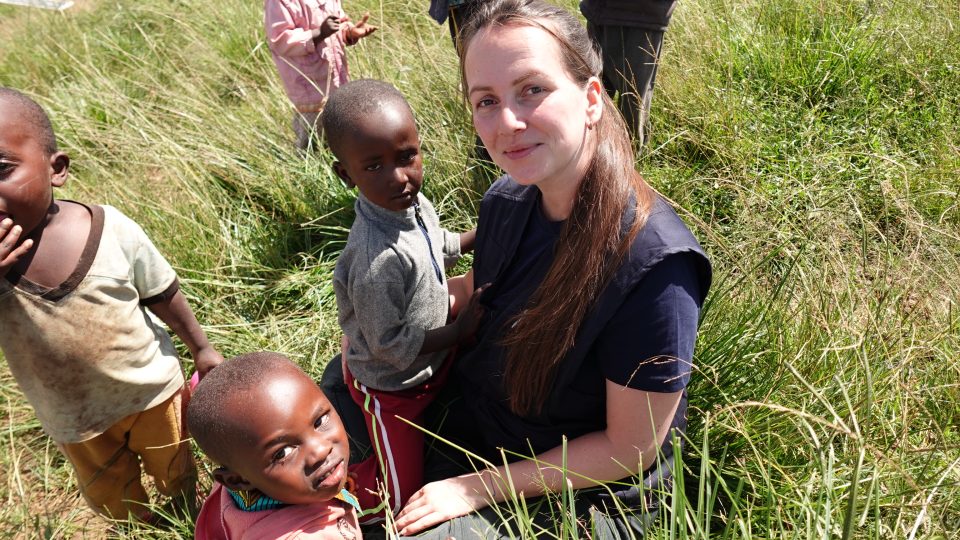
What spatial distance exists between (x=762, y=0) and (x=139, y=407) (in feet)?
11.7

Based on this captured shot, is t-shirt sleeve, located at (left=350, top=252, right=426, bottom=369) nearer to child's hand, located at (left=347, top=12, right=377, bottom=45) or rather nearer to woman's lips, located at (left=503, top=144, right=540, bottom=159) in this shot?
woman's lips, located at (left=503, top=144, right=540, bottom=159)

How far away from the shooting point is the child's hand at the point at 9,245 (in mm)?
1680

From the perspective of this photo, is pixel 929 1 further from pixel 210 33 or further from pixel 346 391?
pixel 210 33

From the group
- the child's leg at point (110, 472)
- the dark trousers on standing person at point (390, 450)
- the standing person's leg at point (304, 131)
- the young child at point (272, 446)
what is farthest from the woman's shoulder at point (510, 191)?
the standing person's leg at point (304, 131)

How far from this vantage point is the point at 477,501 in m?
1.78

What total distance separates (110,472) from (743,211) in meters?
2.35

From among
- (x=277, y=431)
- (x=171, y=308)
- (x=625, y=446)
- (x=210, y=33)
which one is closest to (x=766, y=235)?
(x=625, y=446)

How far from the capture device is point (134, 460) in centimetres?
222

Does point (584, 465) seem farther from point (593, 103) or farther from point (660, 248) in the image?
point (593, 103)

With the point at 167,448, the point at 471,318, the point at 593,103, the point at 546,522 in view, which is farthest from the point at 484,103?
the point at 167,448

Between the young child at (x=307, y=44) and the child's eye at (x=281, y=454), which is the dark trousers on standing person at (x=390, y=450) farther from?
the young child at (x=307, y=44)

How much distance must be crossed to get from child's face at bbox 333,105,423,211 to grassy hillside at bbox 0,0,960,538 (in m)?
0.94

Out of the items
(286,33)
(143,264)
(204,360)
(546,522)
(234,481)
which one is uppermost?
(286,33)

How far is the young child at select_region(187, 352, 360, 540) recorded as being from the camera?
1527 millimetres
